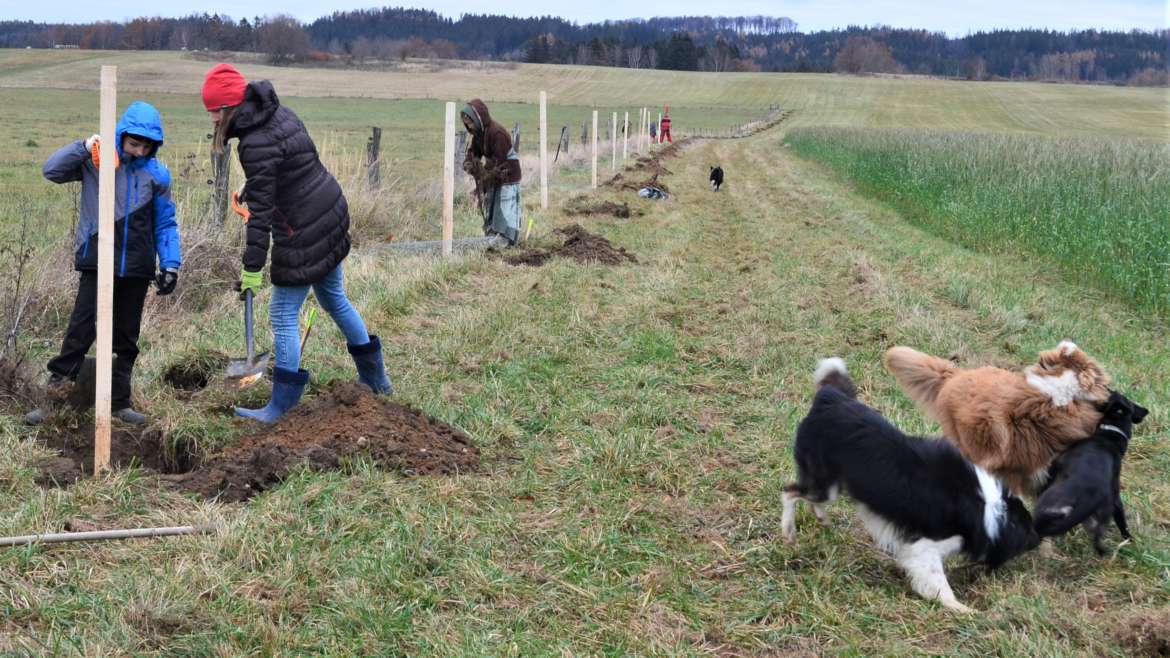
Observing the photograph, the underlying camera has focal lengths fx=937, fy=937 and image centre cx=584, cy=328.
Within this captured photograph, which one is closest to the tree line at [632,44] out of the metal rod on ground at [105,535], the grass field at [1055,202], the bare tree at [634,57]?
the bare tree at [634,57]

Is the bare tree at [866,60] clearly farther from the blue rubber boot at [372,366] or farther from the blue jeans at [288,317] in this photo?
the blue jeans at [288,317]

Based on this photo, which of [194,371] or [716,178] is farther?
[716,178]

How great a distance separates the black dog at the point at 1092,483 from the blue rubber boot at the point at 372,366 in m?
3.87

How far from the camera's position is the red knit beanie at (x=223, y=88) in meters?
4.96

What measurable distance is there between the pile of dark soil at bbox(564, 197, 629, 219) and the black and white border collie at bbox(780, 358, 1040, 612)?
1172 cm

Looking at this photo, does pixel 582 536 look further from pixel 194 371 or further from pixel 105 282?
pixel 194 371

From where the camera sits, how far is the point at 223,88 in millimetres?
4980

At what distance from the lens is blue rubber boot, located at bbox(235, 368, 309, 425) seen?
5.56m

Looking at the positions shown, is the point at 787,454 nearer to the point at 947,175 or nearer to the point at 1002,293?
the point at 1002,293

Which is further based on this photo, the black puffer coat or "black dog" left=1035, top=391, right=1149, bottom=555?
the black puffer coat

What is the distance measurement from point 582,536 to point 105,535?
1.97 m

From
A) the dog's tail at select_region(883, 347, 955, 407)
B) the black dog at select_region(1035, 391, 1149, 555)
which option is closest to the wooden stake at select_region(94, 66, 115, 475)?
the dog's tail at select_region(883, 347, 955, 407)

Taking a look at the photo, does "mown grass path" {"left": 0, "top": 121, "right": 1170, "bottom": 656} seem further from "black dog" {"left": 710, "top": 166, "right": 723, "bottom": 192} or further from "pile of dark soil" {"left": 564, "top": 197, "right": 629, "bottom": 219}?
"black dog" {"left": 710, "top": 166, "right": 723, "bottom": 192}

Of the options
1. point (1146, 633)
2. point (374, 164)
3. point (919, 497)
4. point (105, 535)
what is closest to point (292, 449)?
point (105, 535)
